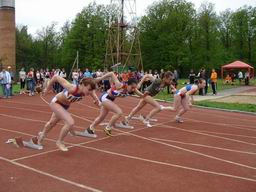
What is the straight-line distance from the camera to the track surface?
583 cm

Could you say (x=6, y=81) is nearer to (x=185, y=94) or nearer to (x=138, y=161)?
(x=185, y=94)

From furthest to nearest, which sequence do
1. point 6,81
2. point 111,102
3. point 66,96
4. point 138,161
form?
point 6,81 → point 111,102 → point 66,96 → point 138,161

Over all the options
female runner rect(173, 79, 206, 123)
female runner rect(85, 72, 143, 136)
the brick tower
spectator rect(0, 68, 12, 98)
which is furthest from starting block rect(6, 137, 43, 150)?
the brick tower

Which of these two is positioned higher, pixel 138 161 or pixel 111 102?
pixel 111 102

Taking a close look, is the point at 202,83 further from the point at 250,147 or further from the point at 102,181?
the point at 102,181

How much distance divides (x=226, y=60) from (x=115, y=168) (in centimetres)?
6800

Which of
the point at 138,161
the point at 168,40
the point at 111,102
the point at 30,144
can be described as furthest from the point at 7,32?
the point at 138,161

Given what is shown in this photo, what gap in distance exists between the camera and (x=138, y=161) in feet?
23.8

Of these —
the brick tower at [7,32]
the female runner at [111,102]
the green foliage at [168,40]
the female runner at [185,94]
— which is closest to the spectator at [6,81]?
the female runner at [185,94]

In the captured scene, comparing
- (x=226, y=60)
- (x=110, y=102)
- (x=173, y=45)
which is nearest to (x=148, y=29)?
(x=173, y=45)

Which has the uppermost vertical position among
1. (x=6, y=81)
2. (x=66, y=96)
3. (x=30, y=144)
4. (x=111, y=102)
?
(x=6, y=81)

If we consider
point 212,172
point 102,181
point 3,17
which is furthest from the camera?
point 3,17

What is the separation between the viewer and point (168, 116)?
14180 mm

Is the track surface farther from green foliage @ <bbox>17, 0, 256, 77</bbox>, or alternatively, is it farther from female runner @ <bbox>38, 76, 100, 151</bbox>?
green foliage @ <bbox>17, 0, 256, 77</bbox>
